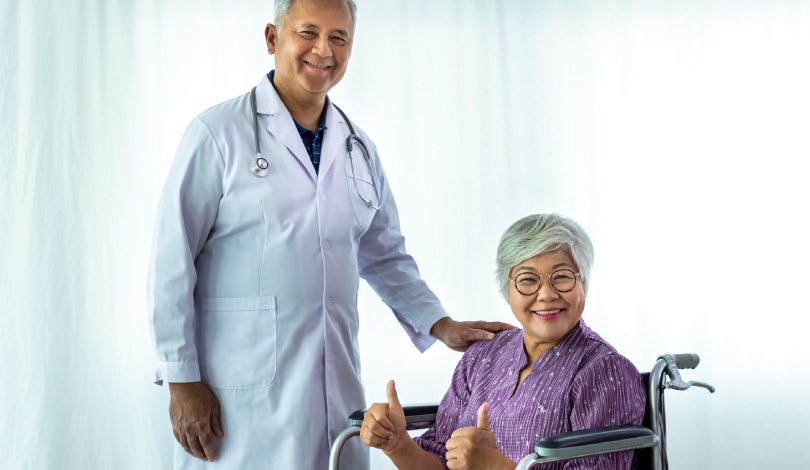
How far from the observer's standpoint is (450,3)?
2455 mm

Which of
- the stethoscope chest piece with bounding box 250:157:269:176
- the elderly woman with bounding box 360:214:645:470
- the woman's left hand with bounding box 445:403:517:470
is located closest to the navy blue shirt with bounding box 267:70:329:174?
the stethoscope chest piece with bounding box 250:157:269:176

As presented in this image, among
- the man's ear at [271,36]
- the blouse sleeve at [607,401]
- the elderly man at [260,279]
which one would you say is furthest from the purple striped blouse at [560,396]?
the man's ear at [271,36]

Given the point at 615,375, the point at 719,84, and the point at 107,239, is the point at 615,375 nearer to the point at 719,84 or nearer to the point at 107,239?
the point at 719,84

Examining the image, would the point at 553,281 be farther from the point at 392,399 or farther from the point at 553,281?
the point at 392,399

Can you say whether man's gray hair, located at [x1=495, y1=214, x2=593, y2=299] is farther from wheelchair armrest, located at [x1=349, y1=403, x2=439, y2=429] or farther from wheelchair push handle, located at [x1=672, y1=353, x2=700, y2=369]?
wheelchair armrest, located at [x1=349, y1=403, x2=439, y2=429]

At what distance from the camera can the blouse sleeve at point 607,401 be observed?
126cm

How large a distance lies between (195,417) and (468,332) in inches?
26.2

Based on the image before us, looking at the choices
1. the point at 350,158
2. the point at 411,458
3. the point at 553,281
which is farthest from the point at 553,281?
the point at 350,158

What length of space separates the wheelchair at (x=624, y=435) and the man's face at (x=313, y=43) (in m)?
0.76

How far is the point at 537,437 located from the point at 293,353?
1.79ft

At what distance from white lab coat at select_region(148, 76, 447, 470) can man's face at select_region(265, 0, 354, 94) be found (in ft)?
0.39

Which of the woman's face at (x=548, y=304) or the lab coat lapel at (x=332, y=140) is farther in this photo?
the lab coat lapel at (x=332, y=140)

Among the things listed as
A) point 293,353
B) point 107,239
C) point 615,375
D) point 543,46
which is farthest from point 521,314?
point 107,239

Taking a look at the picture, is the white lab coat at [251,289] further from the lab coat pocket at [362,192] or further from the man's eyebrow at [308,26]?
the man's eyebrow at [308,26]
